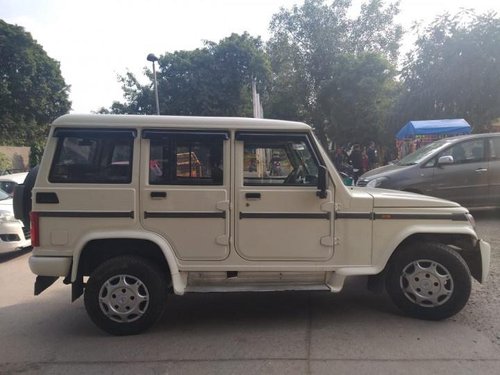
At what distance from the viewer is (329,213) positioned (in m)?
4.66

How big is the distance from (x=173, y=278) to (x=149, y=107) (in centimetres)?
2862

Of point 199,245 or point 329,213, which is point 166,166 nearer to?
point 199,245

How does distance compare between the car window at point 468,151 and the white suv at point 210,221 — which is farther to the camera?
the car window at point 468,151

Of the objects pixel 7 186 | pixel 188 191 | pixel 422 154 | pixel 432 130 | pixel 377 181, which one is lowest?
pixel 7 186

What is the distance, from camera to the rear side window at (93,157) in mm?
4598

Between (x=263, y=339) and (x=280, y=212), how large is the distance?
1.17 meters

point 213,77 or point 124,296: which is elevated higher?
point 213,77

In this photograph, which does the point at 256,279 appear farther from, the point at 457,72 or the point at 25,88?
the point at 25,88

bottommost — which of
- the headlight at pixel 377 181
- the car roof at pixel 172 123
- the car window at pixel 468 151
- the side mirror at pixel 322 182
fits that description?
the headlight at pixel 377 181

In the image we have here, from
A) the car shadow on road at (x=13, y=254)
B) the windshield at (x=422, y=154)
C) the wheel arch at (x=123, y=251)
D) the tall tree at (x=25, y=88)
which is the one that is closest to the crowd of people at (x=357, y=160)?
the windshield at (x=422, y=154)

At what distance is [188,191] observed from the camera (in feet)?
15.1

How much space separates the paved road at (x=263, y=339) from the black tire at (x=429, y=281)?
6.4 inches

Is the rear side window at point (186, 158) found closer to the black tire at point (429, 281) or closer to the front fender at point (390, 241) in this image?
the front fender at point (390, 241)

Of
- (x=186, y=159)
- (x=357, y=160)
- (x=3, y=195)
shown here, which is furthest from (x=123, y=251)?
(x=357, y=160)
